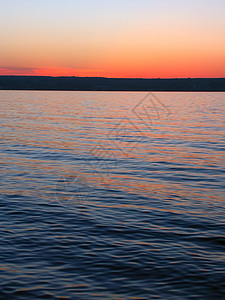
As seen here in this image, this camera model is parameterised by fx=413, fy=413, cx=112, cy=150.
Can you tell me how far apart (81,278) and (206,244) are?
4090 millimetres

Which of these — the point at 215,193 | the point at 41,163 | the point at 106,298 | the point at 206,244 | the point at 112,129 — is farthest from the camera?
the point at 112,129

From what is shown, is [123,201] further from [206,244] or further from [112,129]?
[112,129]

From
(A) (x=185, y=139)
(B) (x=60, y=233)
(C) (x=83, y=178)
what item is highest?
(A) (x=185, y=139)

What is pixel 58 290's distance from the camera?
9.30 meters

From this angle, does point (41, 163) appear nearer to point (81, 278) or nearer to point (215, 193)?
point (215, 193)

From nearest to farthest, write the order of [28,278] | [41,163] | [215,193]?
[28,278], [215,193], [41,163]

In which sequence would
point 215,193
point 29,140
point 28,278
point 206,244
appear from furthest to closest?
point 29,140 < point 215,193 < point 206,244 < point 28,278

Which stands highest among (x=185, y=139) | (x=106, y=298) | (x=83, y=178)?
(x=185, y=139)

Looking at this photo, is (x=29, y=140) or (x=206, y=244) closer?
(x=206, y=244)

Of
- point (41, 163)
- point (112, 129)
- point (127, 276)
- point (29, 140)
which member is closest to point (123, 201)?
point (127, 276)

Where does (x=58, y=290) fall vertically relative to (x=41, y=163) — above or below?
below

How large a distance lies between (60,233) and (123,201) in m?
4.15

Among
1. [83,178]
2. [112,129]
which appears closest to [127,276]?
[83,178]

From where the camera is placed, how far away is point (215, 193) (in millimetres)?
17484
